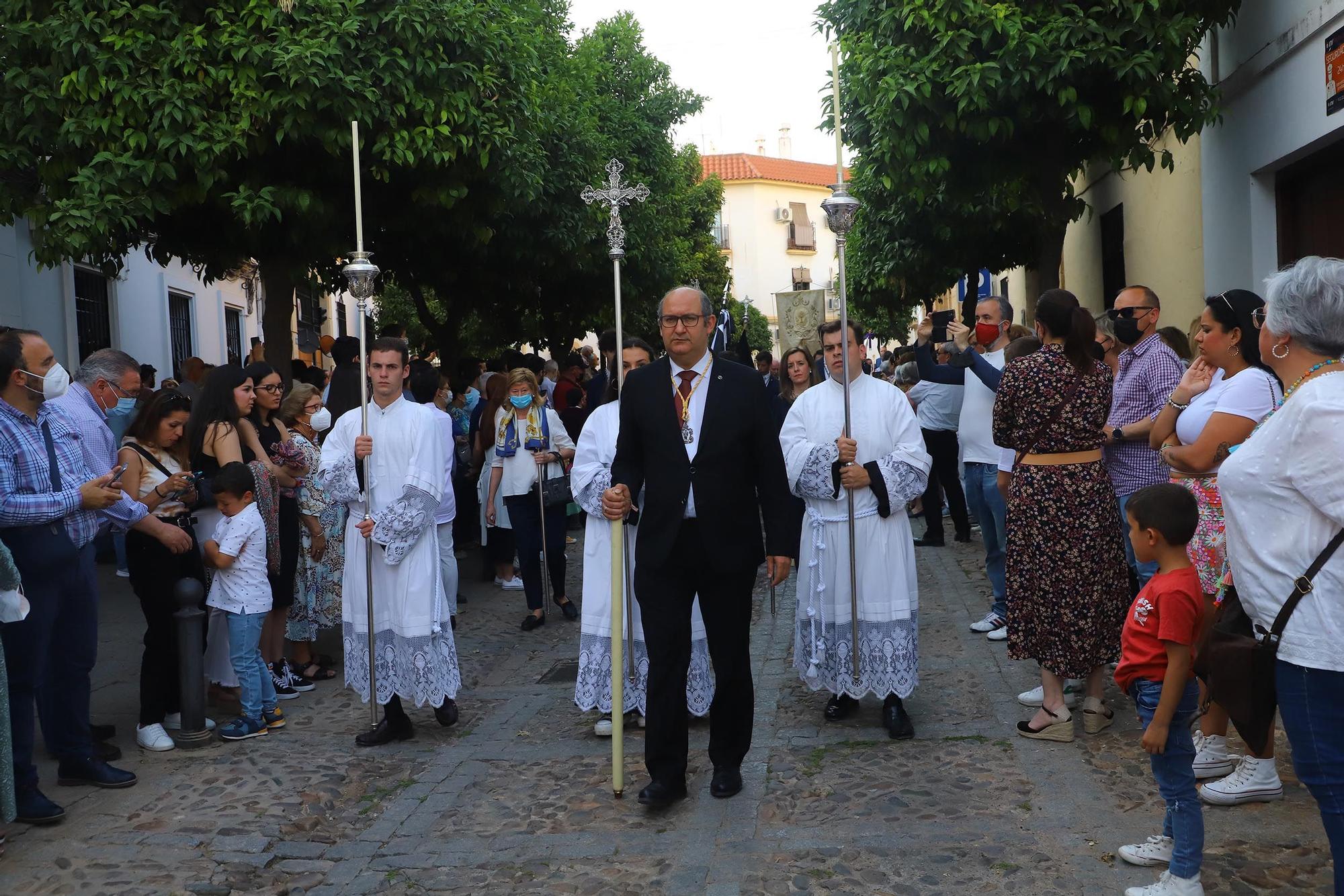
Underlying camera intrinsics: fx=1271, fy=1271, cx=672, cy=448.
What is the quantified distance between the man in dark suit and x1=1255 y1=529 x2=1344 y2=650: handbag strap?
6.98ft

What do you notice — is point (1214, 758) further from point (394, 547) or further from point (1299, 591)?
point (394, 547)

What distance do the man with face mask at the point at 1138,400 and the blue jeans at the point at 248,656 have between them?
433 centimetres

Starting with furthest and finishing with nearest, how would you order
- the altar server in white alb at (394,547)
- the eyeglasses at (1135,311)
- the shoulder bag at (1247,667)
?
the eyeglasses at (1135,311)
the altar server in white alb at (394,547)
the shoulder bag at (1247,667)

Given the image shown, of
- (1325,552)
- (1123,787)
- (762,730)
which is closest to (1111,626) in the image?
(1123,787)

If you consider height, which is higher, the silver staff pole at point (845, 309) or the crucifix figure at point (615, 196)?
the crucifix figure at point (615, 196)

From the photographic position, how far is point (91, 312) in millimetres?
16641

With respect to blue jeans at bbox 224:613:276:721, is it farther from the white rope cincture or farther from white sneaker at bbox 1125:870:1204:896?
white sneaker at bbox 1125:870:1204:896

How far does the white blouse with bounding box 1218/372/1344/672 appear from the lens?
315 centimetres

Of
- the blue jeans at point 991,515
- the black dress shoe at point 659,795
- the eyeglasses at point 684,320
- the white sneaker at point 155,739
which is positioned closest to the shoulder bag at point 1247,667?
the black dress shoe at point 659,795

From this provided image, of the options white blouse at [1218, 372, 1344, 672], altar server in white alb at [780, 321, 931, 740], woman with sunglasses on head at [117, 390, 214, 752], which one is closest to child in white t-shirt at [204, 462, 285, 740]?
woman with sunglasses on head at [117, 390, 214, 752]

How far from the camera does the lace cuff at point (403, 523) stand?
20.3 ft

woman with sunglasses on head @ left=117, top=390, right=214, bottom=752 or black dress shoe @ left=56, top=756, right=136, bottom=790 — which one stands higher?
woman with sunglasses on head @ left=117, top=390, right=214, bottom=752

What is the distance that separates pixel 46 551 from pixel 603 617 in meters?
2.53

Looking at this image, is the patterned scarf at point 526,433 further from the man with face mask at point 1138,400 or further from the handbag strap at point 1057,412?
the handbag strap at point 1057,412
